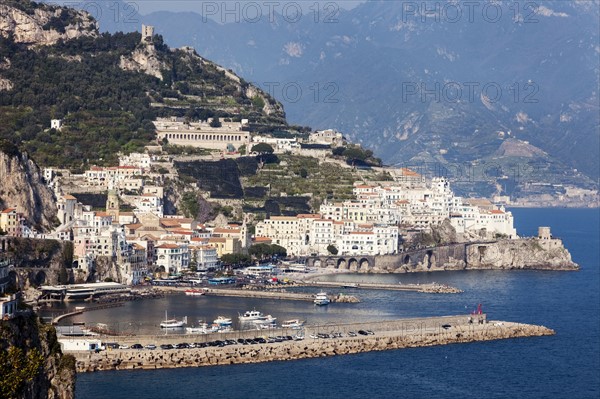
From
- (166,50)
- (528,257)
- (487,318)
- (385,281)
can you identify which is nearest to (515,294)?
(385,281)

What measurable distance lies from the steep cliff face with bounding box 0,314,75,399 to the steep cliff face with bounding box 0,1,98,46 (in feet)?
235

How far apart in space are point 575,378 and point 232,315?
548 inches

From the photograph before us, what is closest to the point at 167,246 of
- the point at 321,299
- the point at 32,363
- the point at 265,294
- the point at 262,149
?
the point at 265,294

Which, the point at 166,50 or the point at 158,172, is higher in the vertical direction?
the point at 166,50

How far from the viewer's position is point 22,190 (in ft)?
239

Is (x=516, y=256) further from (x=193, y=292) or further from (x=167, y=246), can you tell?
A: (x=193, y=292)

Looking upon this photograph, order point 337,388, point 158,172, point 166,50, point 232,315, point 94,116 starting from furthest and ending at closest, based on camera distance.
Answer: point 166,50 → point 94,116 → point 158,172 → point 232,315 → point 337,388

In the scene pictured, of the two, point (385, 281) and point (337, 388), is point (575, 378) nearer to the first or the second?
point (337, 388)

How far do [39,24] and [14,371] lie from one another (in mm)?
77593

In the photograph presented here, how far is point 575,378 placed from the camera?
52.6 metres

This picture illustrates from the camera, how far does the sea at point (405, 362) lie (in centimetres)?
4697

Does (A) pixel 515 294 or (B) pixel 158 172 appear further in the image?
(B) pixel 158 172

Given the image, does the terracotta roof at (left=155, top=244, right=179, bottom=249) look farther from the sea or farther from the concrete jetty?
the sea

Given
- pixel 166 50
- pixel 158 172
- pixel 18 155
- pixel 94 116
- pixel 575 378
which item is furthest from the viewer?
pixel 166 50
